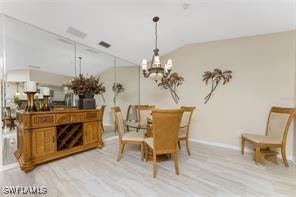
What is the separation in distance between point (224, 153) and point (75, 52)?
402 centimetres

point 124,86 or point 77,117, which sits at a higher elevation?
point 124,86

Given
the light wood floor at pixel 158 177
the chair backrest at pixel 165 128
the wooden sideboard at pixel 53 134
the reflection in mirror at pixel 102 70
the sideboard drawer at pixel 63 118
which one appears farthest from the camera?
the reflection in mirror at pixel 102 70

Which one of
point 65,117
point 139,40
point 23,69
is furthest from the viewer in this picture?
point 139,40

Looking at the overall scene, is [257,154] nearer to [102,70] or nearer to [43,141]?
[43,141]

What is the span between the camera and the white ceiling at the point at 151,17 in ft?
8.41

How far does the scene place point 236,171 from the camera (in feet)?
8.16

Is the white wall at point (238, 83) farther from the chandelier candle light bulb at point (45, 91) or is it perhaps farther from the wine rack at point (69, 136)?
the chandelier candle light bulb at point (45, 91)

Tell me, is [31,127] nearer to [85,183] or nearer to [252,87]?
[85,183]

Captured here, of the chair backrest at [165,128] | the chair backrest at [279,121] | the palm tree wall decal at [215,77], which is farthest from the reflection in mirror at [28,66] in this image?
the chair backrest at [279,121]

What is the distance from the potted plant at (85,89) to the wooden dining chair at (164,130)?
1.80m

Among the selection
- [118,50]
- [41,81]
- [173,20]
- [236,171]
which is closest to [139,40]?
[118,50]

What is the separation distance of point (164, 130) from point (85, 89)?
198 cm

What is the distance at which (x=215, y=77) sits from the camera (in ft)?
12.7

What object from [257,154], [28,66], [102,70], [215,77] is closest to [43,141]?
[28,66]
